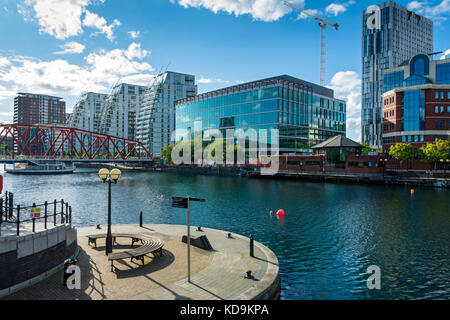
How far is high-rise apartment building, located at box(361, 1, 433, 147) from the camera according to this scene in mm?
189500

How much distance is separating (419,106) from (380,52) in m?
124

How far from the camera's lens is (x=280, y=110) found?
11494cm

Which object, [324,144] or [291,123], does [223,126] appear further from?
[324,144]

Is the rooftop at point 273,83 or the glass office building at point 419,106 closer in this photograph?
the glass office building at point 419,106

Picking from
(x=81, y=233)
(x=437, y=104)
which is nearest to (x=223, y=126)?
(x=437, y=104)

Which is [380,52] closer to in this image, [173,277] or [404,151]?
[404,151]

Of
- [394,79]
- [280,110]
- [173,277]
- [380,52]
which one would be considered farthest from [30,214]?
[380,52]

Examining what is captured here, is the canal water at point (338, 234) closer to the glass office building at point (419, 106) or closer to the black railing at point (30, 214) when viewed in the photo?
the black railing at point (30, 214)

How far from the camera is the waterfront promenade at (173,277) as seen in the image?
36.5 feet

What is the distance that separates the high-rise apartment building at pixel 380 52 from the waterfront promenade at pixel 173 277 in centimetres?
19583

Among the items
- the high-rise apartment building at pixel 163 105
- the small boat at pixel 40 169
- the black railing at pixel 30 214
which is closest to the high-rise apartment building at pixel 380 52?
the high-rise apartment building at pixel 163 105

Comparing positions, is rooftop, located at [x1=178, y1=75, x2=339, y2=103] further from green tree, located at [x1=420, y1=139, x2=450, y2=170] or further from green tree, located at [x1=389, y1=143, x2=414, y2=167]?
green tree, located at [x1=420, y1=139, x2=450, y2=170]

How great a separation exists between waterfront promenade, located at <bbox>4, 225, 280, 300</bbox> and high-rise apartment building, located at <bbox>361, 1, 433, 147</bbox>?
195831 millimetres
